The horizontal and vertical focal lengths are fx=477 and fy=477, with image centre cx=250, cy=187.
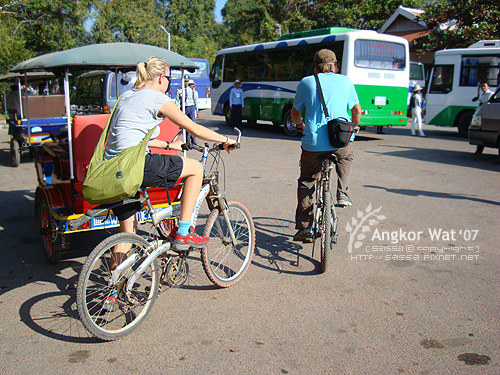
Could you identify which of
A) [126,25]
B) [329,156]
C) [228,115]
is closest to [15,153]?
[329,156]

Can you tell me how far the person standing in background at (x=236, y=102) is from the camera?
18078mm

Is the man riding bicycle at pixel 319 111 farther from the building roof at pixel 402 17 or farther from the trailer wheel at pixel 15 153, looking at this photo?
the building roof at pixel 402 17

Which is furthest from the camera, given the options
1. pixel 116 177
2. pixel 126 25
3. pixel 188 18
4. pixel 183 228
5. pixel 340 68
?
pixel 188 18

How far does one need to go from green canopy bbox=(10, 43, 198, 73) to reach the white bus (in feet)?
46.0

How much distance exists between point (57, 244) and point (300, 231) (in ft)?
7.74

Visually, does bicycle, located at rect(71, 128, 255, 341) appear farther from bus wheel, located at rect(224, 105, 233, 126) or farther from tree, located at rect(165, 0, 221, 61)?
tree, located at rect(165, 0, 221, 61)

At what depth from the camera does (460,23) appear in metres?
24.0

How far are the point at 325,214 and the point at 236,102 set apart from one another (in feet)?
46.9

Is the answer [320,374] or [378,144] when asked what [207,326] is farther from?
[378,144]

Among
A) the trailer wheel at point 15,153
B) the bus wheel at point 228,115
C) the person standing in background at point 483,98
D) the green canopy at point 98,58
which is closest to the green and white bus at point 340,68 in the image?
the bus wheel at point 228,115

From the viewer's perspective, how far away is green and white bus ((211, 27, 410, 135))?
48.3 ft

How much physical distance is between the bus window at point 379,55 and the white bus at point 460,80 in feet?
8.89

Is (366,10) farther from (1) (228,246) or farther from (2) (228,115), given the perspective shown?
(1) (228,246)

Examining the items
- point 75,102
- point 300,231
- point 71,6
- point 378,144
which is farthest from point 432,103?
point 71,6
